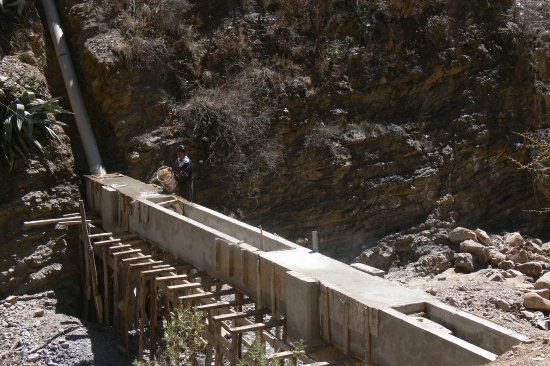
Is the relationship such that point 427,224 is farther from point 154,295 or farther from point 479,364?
point 479,364

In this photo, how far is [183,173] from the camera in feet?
40.6

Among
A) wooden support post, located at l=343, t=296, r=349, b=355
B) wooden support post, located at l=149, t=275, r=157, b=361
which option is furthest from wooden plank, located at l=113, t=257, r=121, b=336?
wooden support post, located at l=343, t=296, r=349, b=355

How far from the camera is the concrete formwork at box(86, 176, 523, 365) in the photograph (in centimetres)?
582

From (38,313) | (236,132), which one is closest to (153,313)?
(38,313)

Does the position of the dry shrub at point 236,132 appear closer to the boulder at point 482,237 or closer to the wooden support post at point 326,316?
the boulder at point 482,237

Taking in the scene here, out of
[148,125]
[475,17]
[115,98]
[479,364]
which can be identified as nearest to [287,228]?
[148,125]

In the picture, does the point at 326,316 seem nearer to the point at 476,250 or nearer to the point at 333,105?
the point at 476,250

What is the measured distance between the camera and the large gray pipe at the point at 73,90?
1425cm

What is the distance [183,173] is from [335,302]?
6.16 meters

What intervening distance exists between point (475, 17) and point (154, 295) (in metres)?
13.0

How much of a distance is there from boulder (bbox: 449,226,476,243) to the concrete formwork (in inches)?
→ 274

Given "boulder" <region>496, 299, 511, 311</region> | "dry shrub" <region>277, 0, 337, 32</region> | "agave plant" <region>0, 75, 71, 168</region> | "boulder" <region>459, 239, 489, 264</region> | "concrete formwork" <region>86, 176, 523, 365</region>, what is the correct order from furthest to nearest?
"dry shrub" <region>277, 0, 337, 32</region>, "boulder" <region>459, 239, 489, 264</region>, "agave plant" <region>0, 75, 71, 168</region>, "boulder" <region>496, 299, 511, 311</region>, "concrete formwork" <region>86, 176, 523, 365</region>

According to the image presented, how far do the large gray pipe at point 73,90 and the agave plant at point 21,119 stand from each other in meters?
0.99

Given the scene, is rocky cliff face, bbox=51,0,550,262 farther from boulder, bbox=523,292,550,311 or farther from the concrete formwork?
boulder, bbox=523,292,550,311
